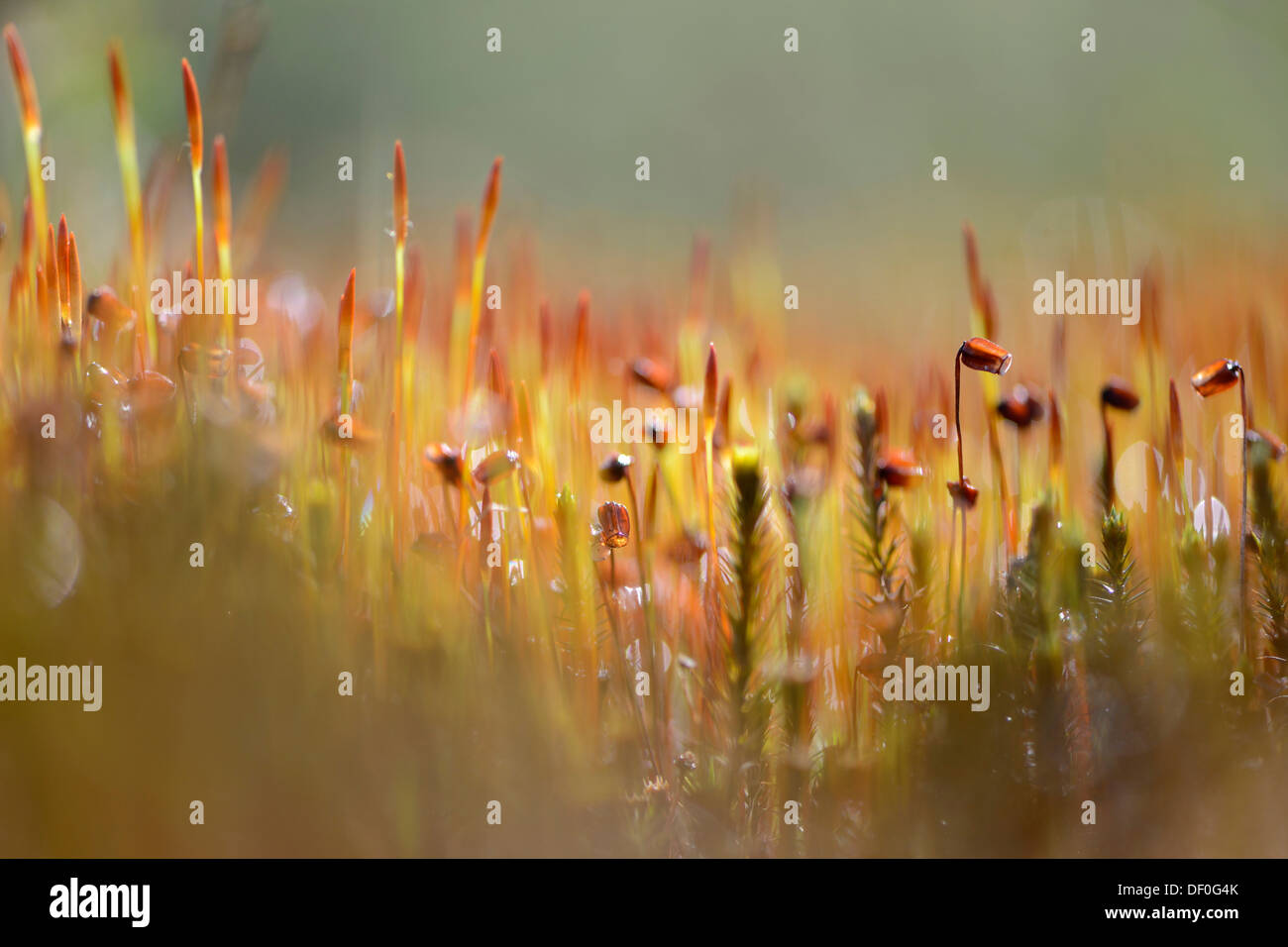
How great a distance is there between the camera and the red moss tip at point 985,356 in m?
0.70

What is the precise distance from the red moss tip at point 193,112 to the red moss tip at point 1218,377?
103 centimetres

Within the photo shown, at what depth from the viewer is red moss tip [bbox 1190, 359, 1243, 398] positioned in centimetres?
76

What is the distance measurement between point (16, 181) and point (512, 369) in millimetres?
804

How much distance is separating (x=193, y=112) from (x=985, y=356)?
789 millimetres

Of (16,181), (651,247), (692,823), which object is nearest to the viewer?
(692,823)

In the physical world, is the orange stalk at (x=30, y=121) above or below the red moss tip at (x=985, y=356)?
above

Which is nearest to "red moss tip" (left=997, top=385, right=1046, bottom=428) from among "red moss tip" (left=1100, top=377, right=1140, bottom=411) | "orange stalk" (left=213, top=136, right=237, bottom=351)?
"red moss tip" (left=1100, top=377, right=1140, bottom=411)

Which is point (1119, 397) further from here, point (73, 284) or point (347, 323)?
point (73, 284)

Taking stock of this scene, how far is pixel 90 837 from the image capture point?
0.74 meters

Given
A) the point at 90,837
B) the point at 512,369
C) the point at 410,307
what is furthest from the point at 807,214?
the point at 90,837

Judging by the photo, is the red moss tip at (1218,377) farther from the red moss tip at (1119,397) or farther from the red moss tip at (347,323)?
the red moss tip at (347,323)

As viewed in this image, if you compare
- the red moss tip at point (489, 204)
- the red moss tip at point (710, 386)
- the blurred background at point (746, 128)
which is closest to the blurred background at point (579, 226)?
the blurred background at point (746, 128)

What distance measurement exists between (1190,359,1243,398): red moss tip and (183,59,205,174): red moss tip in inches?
40.6
